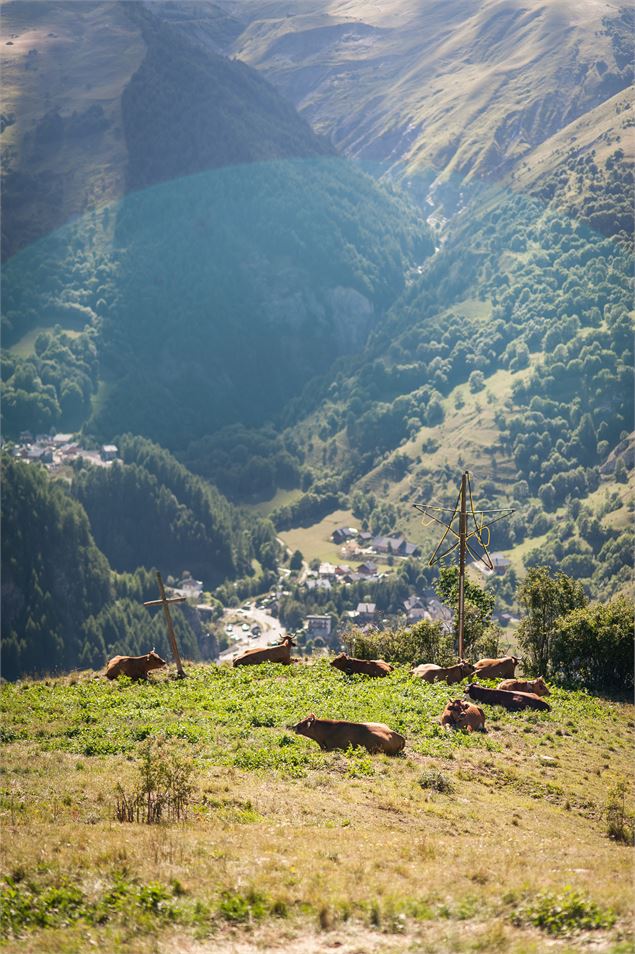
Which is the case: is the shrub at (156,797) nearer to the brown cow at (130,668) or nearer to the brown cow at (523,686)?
the brown cow at (130,668)

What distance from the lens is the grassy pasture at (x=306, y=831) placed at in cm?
1853

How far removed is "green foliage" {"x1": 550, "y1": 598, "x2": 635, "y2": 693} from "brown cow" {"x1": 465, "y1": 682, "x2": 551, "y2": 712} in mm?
10185

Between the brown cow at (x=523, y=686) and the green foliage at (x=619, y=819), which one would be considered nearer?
the green foliage at (x=619, y=819)

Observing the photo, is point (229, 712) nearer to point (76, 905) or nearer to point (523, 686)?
point (523, 686)

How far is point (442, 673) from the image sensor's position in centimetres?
4353

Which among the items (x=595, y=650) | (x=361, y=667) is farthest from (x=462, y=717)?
(x=595, y=650)

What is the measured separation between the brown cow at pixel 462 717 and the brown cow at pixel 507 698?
3.35 m

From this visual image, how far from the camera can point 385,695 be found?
39344 mm

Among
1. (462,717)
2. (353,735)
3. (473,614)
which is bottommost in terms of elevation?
(473,614)

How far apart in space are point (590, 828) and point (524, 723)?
34.9ft

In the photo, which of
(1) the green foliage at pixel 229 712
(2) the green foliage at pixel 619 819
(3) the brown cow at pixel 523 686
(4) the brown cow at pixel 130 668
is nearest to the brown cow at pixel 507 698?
(1) the green foliage at pixel 229 712

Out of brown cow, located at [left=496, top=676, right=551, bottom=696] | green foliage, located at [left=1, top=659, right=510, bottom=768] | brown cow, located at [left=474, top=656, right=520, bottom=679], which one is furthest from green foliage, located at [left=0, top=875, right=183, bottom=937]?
brown cow, located at [left=474, top=656, right=520, bottom=679]

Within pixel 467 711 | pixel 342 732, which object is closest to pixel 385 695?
pixel 467 711

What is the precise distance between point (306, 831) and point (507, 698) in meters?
18.4
